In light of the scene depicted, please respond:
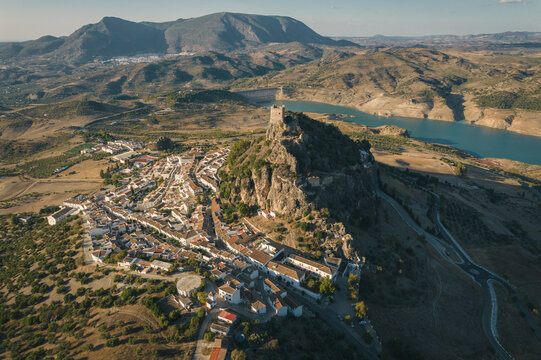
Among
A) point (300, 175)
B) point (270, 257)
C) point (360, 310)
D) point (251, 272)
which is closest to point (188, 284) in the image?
point (251, 272)

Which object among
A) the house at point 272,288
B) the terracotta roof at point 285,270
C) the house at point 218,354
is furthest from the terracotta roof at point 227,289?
the terracotta roof at point 285,270

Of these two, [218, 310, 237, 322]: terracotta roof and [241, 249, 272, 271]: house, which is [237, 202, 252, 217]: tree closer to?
[241, 249, 272, 271]: house

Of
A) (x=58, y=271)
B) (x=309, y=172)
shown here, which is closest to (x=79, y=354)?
(x=58, y=271)

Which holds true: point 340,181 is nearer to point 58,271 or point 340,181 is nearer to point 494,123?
point 58,271

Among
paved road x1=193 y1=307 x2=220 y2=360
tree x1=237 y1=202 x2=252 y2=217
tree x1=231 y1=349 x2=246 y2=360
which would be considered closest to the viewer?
tree x1=231 y1=349 x2=246 y2=360

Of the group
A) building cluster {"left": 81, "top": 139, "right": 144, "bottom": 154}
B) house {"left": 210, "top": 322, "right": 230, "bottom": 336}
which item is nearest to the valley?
house {"left": 210, "top": 322, "right": 230, "bottom": 336}
